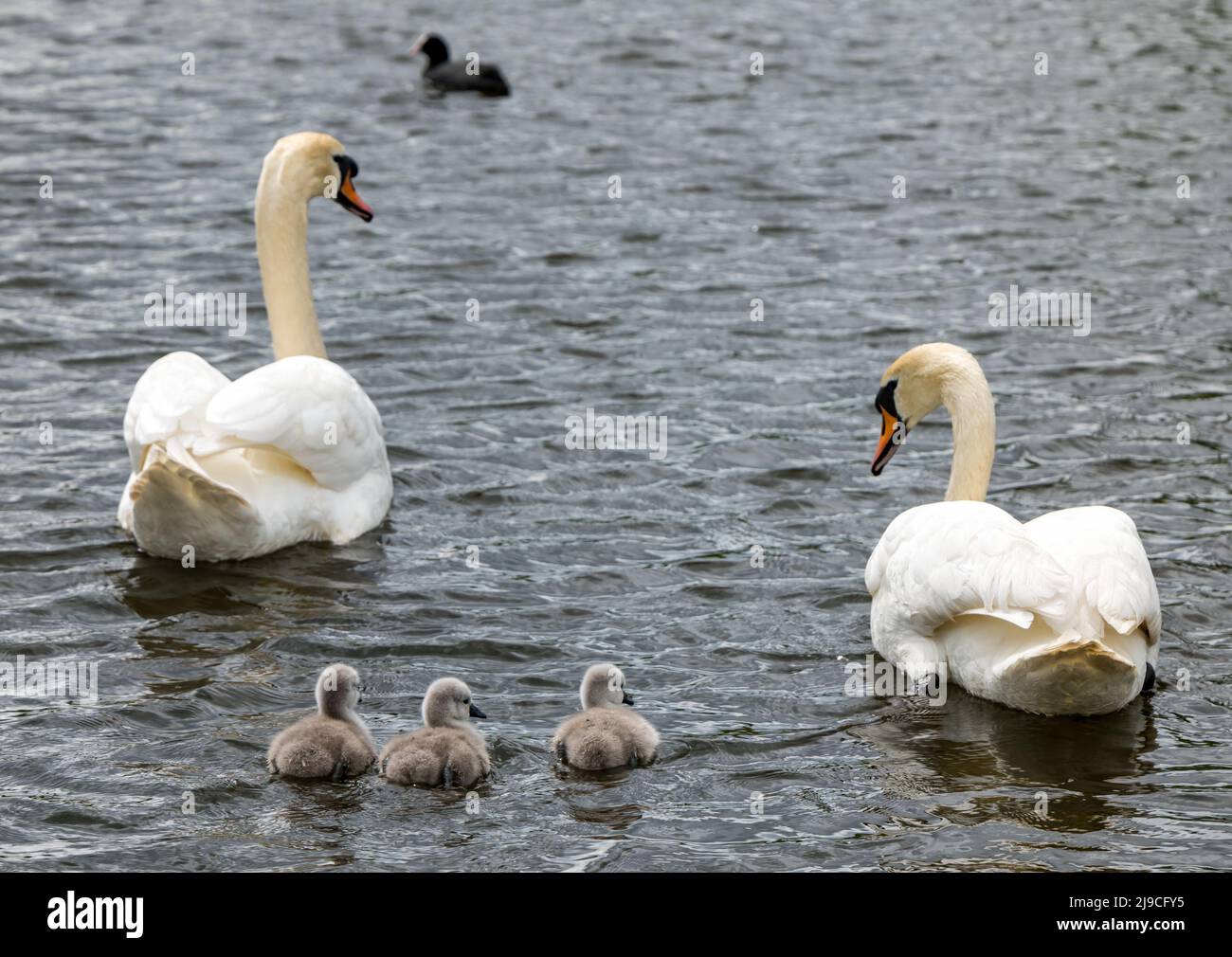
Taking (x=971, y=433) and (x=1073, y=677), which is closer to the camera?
(x=1073, y=677)

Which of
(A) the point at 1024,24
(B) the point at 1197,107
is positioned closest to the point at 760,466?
(B) the point at 1197,107

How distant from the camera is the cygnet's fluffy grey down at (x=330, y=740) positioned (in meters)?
6.98

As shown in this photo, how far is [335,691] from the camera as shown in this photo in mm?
7234

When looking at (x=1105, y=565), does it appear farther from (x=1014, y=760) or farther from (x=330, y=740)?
(x=330, y=740)

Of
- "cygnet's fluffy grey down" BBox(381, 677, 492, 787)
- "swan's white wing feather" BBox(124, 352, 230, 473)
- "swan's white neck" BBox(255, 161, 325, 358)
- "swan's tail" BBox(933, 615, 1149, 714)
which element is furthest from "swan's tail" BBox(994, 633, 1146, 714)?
"swan's white neck" BBox(255, 161, 325, 358)

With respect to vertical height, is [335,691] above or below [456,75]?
below

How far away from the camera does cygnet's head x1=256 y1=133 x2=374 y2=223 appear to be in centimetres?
1069

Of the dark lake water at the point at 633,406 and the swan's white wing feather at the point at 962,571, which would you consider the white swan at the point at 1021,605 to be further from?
the dark lake water at the point at 633,406

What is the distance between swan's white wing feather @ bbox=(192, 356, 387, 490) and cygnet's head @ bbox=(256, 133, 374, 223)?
151cm

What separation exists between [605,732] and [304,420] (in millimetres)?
2840

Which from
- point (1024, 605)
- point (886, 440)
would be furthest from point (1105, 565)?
point (886, 440)

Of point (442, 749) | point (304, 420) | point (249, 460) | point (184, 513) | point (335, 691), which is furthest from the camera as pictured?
point (249, 460)

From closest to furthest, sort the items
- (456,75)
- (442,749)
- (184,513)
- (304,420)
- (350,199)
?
(442,749) < (184,513) < (304,420) < (350,199) < (456,75)

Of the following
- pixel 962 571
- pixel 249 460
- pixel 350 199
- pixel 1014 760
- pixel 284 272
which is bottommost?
pixel 1014 760
